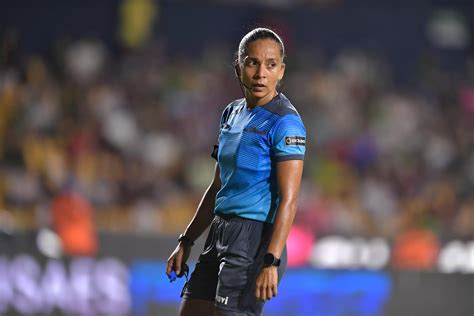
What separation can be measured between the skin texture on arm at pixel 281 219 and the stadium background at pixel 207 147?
4.72m

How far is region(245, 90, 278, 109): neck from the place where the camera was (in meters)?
4.54

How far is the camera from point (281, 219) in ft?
14.0

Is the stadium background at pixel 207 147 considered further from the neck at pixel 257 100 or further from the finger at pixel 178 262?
the neck at pixel 257 100

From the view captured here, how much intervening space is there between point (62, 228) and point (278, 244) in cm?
538

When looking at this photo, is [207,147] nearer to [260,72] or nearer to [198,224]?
[198,224]

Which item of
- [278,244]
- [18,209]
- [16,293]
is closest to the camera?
[278,244]

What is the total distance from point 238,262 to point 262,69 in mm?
931

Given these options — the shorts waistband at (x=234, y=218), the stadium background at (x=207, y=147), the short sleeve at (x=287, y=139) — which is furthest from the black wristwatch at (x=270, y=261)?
the stadium background at (x=207, y=147)

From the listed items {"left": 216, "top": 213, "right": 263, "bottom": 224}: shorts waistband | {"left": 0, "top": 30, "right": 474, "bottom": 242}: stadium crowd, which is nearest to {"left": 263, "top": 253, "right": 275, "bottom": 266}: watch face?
{"left": 216, "top": 213, "right": 263, "bottom": 224}: shorts waistband

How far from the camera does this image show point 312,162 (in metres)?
12.8

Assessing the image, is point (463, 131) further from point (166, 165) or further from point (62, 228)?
point (62, 228)

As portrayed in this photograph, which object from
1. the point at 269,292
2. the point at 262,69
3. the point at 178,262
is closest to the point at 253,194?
the point at 269,292

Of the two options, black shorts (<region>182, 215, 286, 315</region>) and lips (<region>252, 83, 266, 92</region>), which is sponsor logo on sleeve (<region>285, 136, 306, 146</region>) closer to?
lips (<region>252, 83, 266, 92</region>)

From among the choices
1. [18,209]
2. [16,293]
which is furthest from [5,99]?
[16,293]
